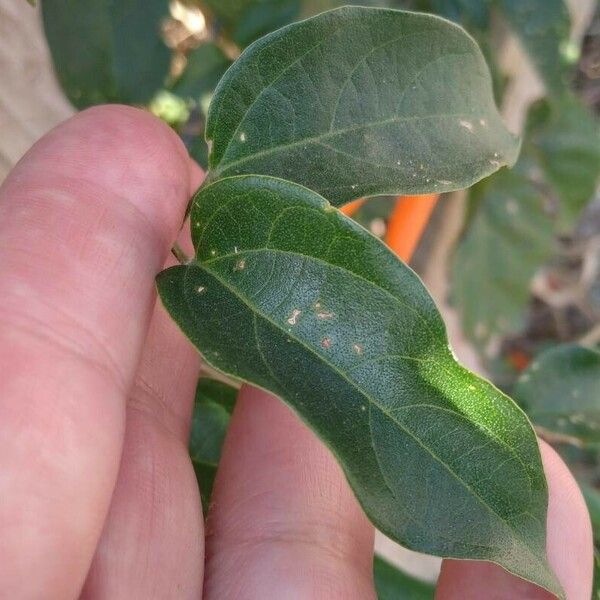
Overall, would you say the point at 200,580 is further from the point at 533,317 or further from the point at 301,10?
the point at 533,317

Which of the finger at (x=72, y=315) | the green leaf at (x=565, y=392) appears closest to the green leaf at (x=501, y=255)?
the green leaf at (x=565, y=392)

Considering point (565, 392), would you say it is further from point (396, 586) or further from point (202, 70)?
→ point (202, 70)

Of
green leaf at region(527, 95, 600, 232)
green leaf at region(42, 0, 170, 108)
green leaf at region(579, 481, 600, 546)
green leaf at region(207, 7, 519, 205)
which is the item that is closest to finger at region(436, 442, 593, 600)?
green leaf at region(579, 481, 600, 546)

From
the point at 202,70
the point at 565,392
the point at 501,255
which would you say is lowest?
the point at 501,255

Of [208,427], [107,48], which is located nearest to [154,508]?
[208,427]

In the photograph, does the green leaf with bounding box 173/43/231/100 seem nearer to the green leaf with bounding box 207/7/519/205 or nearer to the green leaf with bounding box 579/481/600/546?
the green leaf with bounding box 207/7/519/205
